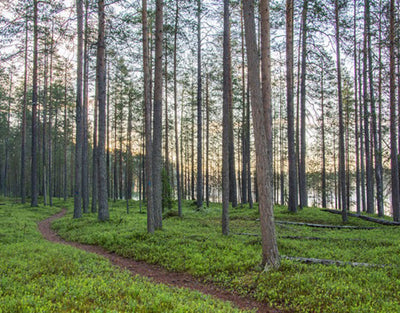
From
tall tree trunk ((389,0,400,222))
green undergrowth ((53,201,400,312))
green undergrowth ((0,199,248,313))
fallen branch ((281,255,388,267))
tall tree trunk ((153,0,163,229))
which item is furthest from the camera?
tall tree trunk ((389,0,400,222))

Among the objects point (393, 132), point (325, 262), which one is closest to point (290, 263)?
point (325, 262)

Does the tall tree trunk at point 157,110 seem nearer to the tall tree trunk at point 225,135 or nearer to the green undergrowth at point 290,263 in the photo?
the green undergrowth at point 290,263

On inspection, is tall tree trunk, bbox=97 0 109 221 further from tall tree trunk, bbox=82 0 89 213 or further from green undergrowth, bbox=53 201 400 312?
tall tree trunk, bbox=82 0 89 213

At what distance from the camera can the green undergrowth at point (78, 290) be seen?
156 inches

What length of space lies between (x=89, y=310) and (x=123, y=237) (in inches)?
258

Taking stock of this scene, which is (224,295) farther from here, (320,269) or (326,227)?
(326,227)

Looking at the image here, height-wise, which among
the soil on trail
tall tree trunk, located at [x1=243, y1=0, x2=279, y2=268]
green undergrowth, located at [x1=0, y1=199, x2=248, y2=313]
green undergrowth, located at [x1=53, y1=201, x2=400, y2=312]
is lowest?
the soil on trail

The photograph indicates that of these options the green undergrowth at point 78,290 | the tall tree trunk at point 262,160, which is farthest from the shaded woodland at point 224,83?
the green undergrowth at point 78,290

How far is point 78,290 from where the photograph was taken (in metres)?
4.54

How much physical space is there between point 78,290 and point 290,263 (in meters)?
4.86

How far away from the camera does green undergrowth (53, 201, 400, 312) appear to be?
4824 millimetres

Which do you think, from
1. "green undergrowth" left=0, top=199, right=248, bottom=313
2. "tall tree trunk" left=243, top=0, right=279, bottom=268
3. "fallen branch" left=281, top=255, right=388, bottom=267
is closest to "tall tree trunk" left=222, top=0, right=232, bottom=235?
"tall tree trunk" left=243, top=0, right=279, bottom=268

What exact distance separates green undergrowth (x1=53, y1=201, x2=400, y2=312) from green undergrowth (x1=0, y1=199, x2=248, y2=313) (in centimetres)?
135

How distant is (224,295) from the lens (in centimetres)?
560
